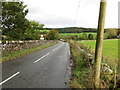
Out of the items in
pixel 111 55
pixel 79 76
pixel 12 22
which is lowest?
pixel 111 55

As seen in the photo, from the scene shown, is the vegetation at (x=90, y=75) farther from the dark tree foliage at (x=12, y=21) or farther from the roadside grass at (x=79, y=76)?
the dark tree foliage at (x=12, y=21)

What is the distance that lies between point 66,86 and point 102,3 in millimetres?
3531

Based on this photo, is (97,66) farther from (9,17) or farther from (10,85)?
(9,17)

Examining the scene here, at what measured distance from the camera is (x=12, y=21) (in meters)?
20.4

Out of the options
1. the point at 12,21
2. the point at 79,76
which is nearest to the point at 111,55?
the point at 79,76

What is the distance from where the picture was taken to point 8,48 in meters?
17.5

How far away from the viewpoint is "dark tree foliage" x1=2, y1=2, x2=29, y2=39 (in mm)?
20312

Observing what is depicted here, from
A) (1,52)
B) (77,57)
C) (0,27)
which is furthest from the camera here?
(0,27)

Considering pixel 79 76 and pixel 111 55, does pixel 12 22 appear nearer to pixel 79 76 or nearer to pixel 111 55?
pixel 111 55

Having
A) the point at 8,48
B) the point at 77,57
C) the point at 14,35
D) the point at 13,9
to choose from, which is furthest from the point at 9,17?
the point at 77,57

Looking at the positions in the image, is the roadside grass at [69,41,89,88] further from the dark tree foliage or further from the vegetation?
the dark tree foliage

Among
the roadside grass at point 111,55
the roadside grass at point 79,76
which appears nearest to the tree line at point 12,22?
the roadside grass at point 111,55

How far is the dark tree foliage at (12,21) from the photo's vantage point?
66.6 ft

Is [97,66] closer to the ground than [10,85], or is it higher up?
higher up
